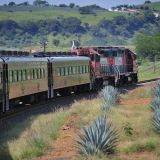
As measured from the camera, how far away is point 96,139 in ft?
54.5

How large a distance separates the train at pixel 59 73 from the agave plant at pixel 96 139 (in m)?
11.2

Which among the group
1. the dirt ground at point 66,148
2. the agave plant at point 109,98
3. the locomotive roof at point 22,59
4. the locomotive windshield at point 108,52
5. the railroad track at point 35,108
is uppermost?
the locomotive roof at point 22,59

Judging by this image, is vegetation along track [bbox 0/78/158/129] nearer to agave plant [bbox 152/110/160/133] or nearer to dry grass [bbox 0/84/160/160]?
dry grass [bbox 0/84/160/160]

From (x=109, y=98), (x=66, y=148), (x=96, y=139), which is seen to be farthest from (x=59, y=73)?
(x=96, y=139)

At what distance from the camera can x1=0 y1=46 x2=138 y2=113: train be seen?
29.5m

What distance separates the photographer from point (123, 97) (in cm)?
3738

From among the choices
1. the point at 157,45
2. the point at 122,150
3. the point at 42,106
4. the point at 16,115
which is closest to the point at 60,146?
the point at 122,150

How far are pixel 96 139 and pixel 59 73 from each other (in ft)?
76.2

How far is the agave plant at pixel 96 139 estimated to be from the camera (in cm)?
1639

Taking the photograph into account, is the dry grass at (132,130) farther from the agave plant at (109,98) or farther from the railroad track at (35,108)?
the railroad track at (35,108)

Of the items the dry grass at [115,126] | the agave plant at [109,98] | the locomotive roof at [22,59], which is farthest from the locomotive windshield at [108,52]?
the dry grass at [115,126]

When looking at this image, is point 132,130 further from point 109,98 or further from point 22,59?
point 22,59

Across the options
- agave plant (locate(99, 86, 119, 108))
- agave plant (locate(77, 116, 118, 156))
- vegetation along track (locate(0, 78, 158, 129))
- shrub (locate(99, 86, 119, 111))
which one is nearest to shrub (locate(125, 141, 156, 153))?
agave plant (locate(77, 116, 118, 156))

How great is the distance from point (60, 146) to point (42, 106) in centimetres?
1454
